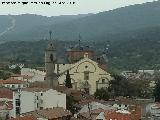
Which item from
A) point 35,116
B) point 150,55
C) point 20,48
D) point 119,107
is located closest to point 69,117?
point 35,116

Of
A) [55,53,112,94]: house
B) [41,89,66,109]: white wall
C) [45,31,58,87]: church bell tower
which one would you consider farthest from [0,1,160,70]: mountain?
[41,89,66,109]: white wall

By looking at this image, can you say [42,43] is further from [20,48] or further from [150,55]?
[150,55]

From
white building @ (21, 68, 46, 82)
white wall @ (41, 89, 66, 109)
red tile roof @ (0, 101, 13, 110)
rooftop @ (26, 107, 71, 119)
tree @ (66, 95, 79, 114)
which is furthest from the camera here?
white building @ (21, 68, 46, 82)

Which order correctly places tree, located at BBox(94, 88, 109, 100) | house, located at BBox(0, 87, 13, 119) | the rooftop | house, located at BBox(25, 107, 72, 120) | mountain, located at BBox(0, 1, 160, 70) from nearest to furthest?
house, located at BBox(25, 107, 72, 120), the rooftop, house, located at BBox(0, 87, 13, 119), tree, located at BBox(94, 88, 109, 100), mountain, located at BBox(0, 1, 160, 70)

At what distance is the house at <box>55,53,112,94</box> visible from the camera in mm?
51531

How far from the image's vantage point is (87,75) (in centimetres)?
5212

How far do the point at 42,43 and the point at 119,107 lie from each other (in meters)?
102

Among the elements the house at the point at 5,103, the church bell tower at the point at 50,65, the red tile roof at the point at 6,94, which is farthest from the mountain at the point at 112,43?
the house at the point at 5,103

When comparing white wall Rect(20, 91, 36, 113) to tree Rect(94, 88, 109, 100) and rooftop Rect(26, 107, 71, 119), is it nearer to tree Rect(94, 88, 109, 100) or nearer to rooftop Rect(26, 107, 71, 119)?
rooftop Rect(26, 107, 71, 119)

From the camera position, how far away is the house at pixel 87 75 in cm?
5153

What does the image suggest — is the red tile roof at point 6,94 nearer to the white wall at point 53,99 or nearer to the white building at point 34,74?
the white wall at point 53,99

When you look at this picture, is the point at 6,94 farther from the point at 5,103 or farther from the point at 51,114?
the point at 51,114

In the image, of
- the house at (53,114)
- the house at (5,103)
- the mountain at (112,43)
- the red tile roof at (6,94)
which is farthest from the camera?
the mountain at (112,43)

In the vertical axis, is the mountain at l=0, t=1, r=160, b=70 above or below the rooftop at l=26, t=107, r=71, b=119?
above
